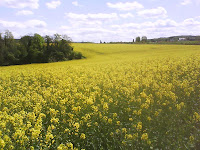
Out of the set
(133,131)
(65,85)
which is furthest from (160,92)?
(65,85)

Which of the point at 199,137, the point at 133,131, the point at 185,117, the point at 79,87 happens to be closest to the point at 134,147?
A: the point at 133,131

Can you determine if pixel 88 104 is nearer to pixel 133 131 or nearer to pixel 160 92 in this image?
pixel 133 131

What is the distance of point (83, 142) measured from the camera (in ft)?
20.7

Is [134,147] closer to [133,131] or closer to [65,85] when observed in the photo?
[133,131]

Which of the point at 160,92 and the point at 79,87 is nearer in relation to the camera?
the point at 160,92

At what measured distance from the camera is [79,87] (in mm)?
10820

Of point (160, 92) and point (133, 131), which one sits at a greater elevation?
point (160, 92)

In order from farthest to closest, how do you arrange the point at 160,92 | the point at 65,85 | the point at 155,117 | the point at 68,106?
the point at 65,85 → the point at 160,92 → the point at 68,106 → the point at 155,117

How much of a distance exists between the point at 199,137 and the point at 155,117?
156 cm

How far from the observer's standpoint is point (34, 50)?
54438 millimetres

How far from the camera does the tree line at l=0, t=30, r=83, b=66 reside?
169 feet

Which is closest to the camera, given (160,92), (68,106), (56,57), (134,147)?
(134,147)

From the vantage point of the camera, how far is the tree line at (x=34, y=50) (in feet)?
169

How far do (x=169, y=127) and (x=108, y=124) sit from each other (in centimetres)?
210
